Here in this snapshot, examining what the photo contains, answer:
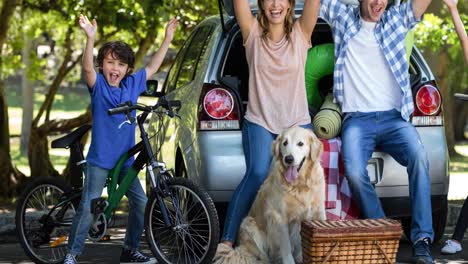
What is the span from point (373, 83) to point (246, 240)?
143 centimetres

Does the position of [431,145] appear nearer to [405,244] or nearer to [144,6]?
[405,244]

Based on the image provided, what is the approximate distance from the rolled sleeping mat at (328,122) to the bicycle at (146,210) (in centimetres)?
100

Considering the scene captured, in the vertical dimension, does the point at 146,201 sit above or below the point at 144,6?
below

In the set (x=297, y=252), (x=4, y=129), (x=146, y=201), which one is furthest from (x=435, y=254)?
(x=4, y=129)

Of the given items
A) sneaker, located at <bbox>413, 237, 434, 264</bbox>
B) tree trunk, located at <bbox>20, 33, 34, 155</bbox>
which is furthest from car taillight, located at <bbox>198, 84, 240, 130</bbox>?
tree trunk, located at <bbox>20, 33, 34, 155</bbox>

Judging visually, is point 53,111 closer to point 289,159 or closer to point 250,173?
point 250,173

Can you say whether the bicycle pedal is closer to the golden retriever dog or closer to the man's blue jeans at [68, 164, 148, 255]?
the man's blue jeans at [68, 164, 148, 255]

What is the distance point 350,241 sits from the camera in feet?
24.0

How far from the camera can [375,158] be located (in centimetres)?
842

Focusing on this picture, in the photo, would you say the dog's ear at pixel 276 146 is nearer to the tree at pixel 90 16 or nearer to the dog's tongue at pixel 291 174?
the dog's tongue at pixel 291 174

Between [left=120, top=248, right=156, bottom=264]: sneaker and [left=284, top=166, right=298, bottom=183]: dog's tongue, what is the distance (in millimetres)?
1236

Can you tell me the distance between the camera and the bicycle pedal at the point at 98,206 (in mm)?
8016

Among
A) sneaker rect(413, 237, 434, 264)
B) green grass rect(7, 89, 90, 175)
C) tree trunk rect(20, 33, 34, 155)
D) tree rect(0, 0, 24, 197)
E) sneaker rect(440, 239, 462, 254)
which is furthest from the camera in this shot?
tree trunk rect(20, 33, 34, 155)

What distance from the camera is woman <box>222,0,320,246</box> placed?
8000 millimetres
